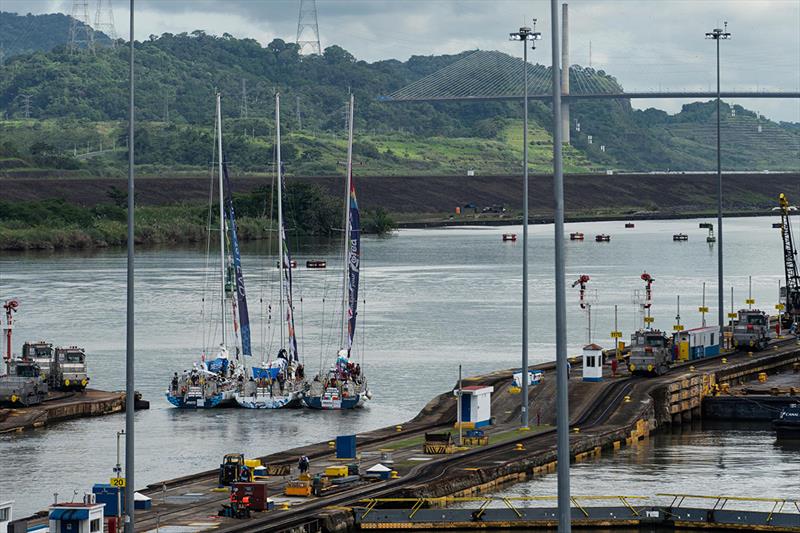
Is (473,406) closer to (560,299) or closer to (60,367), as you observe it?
(60,367)

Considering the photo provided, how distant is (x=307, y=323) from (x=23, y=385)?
4223cm

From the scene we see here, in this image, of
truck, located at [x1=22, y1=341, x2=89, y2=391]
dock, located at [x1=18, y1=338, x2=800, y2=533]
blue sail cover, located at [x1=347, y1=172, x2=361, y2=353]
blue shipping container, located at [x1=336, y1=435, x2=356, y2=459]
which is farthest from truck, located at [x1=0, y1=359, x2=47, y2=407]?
blue shipping container, located at [x1=336, y1=435, x2=356, y2=459]

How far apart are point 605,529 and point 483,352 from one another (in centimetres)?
5048

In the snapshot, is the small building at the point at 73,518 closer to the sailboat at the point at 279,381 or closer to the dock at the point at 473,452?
the dock at the point at 473,452

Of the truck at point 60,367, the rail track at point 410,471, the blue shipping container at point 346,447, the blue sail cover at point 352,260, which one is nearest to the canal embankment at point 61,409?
the truck at point 60,367

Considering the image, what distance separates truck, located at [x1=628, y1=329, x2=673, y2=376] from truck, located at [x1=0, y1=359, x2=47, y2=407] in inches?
1025

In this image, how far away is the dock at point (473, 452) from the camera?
47.4 metres

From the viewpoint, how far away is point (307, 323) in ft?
380

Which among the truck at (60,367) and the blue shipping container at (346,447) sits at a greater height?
the truck at (60,367)

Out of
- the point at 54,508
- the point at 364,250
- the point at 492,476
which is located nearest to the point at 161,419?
the point at 492,476

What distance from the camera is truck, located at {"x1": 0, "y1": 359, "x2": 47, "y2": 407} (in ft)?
244

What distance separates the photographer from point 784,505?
175 ft

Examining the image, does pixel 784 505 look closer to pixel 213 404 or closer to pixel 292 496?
pixel 292 496

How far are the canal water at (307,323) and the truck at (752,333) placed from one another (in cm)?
1129
